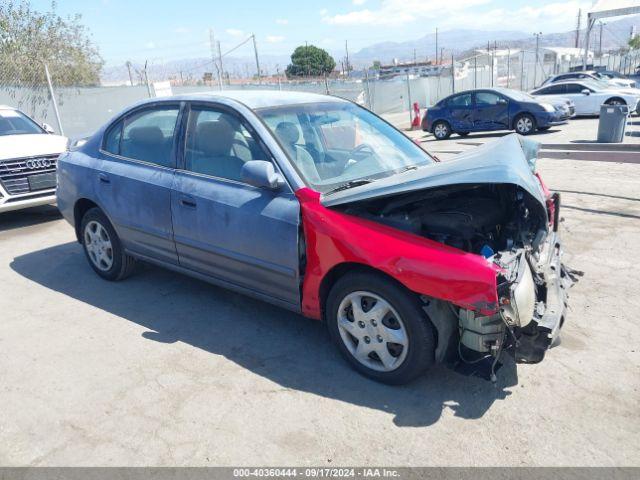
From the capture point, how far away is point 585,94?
18266 mm

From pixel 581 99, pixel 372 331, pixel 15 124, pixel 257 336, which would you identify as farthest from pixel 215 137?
pixel 581 99

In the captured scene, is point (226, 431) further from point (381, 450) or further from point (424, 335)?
point (424, 335)

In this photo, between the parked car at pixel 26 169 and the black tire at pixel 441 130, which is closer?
the parked car at pixel 26 169

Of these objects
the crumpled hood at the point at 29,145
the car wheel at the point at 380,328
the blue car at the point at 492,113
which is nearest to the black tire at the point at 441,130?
the blue car at the point at 492,113

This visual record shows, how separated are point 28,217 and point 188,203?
5.55 meters

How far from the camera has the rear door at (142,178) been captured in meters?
4.26

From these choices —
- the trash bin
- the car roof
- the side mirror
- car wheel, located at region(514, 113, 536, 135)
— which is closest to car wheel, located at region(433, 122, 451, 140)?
car wheel, located at region(514, 113, 536, 135)

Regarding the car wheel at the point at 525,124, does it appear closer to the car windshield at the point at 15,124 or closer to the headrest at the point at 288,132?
the car windshield at the point at 15,124

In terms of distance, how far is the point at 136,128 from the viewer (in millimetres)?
4703

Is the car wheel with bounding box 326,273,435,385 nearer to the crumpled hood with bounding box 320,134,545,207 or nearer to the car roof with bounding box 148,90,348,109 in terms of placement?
the crumpled hood with bounding box 320,134,545,207

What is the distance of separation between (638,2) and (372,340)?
121 feet

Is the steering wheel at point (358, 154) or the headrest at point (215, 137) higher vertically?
the headrest at point (215, 137)

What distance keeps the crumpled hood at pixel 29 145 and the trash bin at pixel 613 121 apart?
1182 centimetres

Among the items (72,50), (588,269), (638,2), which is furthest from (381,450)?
(638,2)
